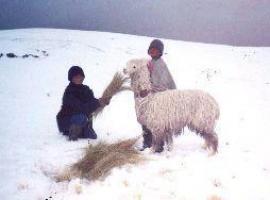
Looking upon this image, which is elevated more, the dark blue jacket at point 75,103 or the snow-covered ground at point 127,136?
the dark blue jacket at point 75,103

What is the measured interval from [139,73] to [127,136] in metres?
1.57

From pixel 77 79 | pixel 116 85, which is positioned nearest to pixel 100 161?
pixel 116 85

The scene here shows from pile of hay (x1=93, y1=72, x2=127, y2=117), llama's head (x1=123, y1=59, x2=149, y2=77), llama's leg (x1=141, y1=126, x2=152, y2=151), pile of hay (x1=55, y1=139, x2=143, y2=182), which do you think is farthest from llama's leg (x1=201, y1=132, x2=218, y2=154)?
pile of hay (x1=93, y1=72, x2=127, y2=117)

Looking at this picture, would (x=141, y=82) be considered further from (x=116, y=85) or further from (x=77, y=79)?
(x=77, y=79)

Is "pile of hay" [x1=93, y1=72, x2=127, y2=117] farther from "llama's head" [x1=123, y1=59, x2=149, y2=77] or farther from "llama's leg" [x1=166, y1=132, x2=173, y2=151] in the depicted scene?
"llama's leg" [x1=166, y1=132, x2=173, y2=151]

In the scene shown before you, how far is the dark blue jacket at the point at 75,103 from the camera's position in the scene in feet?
23.5

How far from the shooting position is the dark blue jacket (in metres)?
7.15

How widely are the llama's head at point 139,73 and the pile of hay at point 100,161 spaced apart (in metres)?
1.03

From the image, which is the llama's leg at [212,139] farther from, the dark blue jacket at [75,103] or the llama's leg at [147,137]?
the dark blue jacket at [75,103]

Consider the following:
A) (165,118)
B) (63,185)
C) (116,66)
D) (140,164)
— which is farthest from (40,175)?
(116,66)

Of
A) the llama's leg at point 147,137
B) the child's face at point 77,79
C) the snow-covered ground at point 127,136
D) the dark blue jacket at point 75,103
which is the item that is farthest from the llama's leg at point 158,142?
the child's face at point 77,79

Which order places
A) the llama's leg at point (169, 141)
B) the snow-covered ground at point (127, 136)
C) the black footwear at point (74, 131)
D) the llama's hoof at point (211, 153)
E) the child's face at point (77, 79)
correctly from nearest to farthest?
1. the snow-covered ground at point (127, 136)
2. the llama's hoof at point (211, 153)
3. the llama's leg at point (169, 141)
4. the black footwear at point (74, 131)
5. the child's face at point (77, 79)

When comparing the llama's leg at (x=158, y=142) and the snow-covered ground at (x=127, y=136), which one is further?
the llama's leg at (x=158, y=142)

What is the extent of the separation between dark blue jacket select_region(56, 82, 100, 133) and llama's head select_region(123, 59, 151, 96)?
97 centimetres
